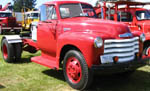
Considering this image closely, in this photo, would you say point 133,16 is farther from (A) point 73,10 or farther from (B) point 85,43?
(B) point 85,43

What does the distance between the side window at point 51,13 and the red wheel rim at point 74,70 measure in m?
1.45

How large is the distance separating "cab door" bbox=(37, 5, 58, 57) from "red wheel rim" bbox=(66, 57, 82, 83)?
2.98ft

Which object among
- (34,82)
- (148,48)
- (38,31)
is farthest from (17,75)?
(148,48)

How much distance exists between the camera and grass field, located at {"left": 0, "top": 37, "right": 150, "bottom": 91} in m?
5.18

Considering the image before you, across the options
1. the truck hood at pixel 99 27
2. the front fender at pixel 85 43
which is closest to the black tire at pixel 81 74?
the front fender at pixel 85 43

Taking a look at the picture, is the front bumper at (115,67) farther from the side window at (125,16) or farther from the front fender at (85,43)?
the side window at (125,16)

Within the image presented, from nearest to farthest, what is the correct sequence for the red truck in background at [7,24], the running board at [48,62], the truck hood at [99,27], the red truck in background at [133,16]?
the truck hood at [99,27], the running board at [48,62], the red truck in background at [133,16], the red truck in background at [7,24]

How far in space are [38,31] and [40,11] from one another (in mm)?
608

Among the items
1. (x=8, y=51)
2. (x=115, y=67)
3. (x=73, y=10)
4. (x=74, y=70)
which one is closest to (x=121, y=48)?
(x=115, y=67)

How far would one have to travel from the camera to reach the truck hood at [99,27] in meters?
4.78

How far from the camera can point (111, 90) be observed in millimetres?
5066

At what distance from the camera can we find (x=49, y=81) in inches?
222

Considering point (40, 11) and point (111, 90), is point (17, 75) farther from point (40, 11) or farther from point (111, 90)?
point (111, 90)

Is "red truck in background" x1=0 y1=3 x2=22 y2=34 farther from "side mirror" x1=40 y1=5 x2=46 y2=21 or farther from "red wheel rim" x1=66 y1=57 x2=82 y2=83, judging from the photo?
"red wheel rim" x1=66 y1=57 x2=82 y2=83
